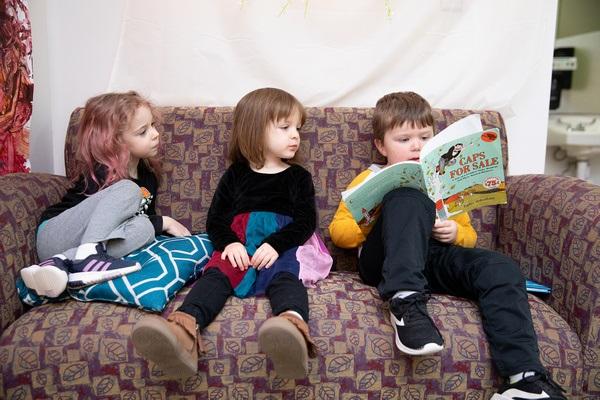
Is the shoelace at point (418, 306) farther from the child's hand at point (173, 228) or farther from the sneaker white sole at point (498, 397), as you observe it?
the child's hand at point (173, 228)

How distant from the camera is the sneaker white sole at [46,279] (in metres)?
1.28

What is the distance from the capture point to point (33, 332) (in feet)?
4.03

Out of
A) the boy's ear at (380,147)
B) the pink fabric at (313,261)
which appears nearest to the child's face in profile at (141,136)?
the pink fabric at (313,261)

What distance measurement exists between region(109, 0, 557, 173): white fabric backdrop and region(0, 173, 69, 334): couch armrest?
1.72 ft

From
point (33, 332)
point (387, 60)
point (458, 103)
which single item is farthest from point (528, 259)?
point (33, 332)

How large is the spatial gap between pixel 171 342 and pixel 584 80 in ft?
10.5

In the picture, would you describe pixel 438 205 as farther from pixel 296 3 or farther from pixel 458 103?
pixel 296 3

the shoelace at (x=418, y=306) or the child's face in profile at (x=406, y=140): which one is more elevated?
the child's face in profile at (x=406, y=140)

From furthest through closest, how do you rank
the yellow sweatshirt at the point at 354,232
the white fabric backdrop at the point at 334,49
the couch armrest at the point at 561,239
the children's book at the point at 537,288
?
the white fabric backdrop at the point at 334,49
the yellow sweatshirt at the point at 354,232
the children's book at the point at 537,288
the couch armrest at the point at 561,239

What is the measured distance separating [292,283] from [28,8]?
1356 mm

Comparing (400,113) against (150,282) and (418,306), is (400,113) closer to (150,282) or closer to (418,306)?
(418,306)

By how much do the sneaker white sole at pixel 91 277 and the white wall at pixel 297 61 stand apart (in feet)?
2.76

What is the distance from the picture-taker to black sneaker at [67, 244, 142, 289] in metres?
1.31

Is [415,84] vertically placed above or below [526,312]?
above
